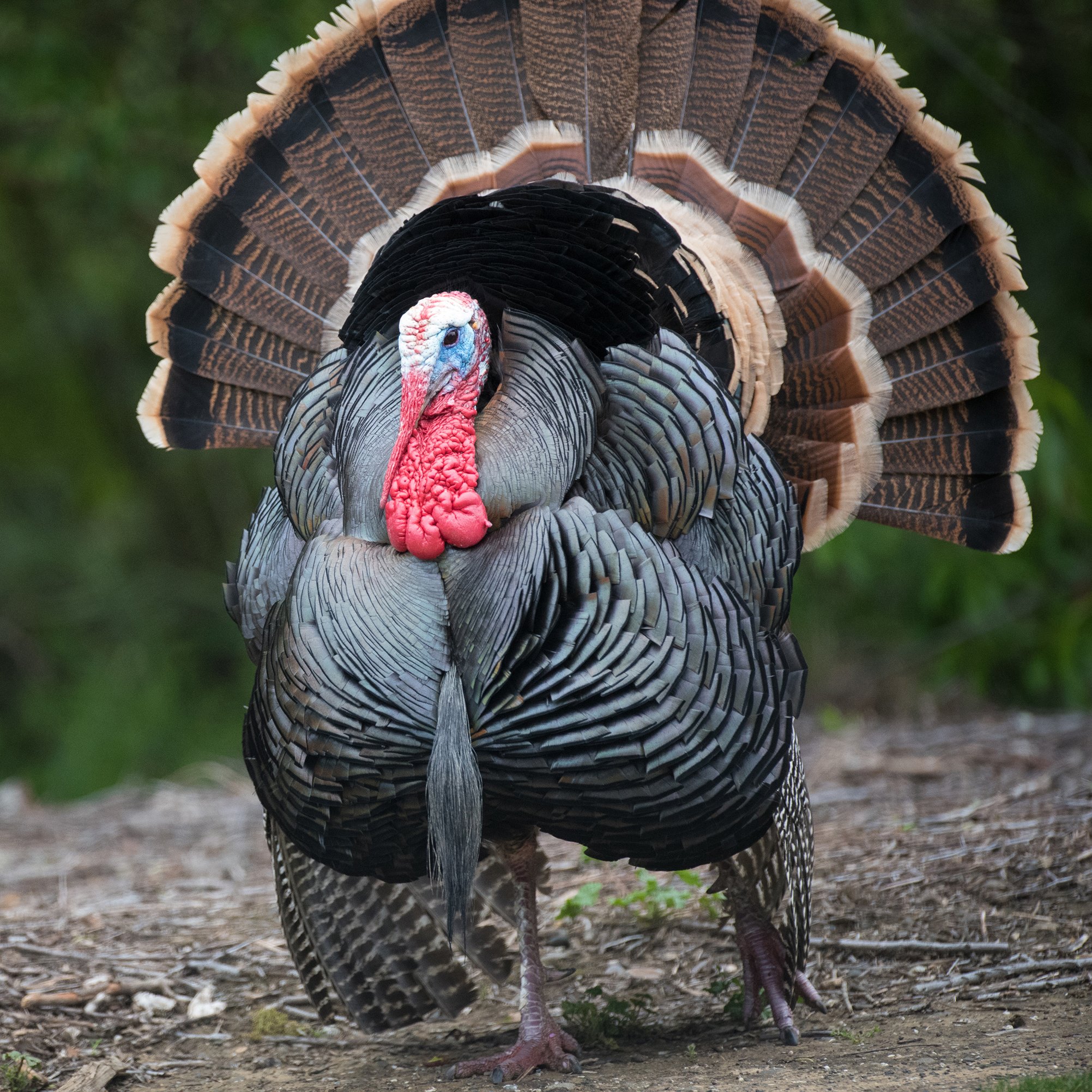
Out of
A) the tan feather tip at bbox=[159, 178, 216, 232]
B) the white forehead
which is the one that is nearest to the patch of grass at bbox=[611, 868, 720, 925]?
the white forehead

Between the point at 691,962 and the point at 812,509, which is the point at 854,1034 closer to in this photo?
the point at 691,962

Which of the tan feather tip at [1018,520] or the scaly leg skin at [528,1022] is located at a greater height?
the tan feather tip at [1018,520]

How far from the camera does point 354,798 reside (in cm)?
281

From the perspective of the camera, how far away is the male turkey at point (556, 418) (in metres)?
2.76

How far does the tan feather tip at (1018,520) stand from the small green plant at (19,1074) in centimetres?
289

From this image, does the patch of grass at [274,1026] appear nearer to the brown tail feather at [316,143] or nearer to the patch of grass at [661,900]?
the patch of grass at [661,900]

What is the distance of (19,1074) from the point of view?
3.13 m

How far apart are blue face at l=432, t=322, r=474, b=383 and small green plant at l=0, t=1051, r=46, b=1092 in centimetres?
188

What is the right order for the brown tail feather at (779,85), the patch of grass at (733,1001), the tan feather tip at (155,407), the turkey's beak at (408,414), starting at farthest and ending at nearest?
1. the tan feather tip at (155,407)
2. the brown tail feather at (779,85)
3. the patch of grass at (733,1001)
4. the turkey's beak at (408,414)

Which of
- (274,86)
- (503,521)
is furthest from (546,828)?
(274,86)

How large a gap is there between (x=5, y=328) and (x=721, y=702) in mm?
8949

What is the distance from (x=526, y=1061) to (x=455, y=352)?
5.49 ft

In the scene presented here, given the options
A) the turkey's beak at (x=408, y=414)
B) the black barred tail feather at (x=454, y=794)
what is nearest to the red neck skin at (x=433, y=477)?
the turkey's beak at (x=408, y=414)

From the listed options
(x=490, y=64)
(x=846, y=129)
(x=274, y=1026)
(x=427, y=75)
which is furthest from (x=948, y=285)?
(x=274, y=1026)
